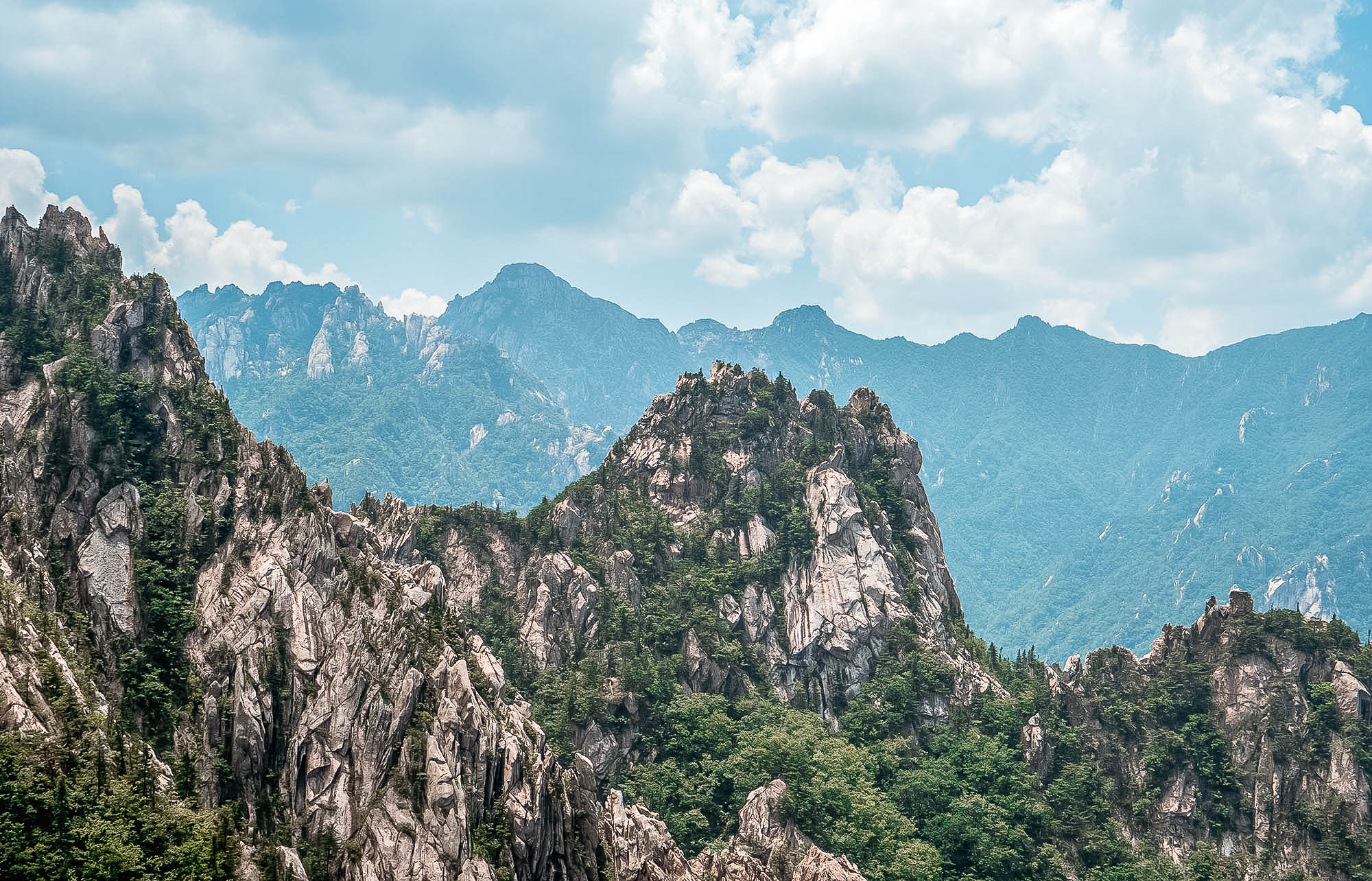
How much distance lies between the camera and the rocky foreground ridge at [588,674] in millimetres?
49344

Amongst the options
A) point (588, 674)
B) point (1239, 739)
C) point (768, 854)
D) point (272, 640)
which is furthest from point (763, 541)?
point (272, 640)

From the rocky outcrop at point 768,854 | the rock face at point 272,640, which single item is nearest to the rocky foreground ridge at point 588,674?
the rock face at point 272,640

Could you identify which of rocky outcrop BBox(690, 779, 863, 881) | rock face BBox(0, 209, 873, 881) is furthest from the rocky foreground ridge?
rocky outcrop BBox(690, 779, 863, 881)

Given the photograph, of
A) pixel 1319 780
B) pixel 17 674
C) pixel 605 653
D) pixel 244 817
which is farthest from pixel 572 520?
pixel 1319 780

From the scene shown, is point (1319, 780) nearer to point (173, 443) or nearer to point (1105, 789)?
point (1105, 789)

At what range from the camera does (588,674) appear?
278ft

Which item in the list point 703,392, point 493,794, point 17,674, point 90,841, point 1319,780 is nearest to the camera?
point 90,841

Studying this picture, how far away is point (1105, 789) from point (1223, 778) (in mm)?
9684

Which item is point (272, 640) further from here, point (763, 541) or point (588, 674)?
point (763, 541)

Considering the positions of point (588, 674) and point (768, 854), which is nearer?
point (768, 854)

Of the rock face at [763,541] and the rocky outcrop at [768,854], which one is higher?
the rock face at [763,541]

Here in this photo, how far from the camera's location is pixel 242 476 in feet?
198

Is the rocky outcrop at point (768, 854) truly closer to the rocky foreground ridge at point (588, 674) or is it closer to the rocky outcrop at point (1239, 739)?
the rocky foreground ridge at point (588, 674)

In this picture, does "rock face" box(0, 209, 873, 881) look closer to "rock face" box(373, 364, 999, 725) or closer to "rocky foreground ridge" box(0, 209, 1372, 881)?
"rocky foreground ridge" box(0, 209, 1372, 881)
